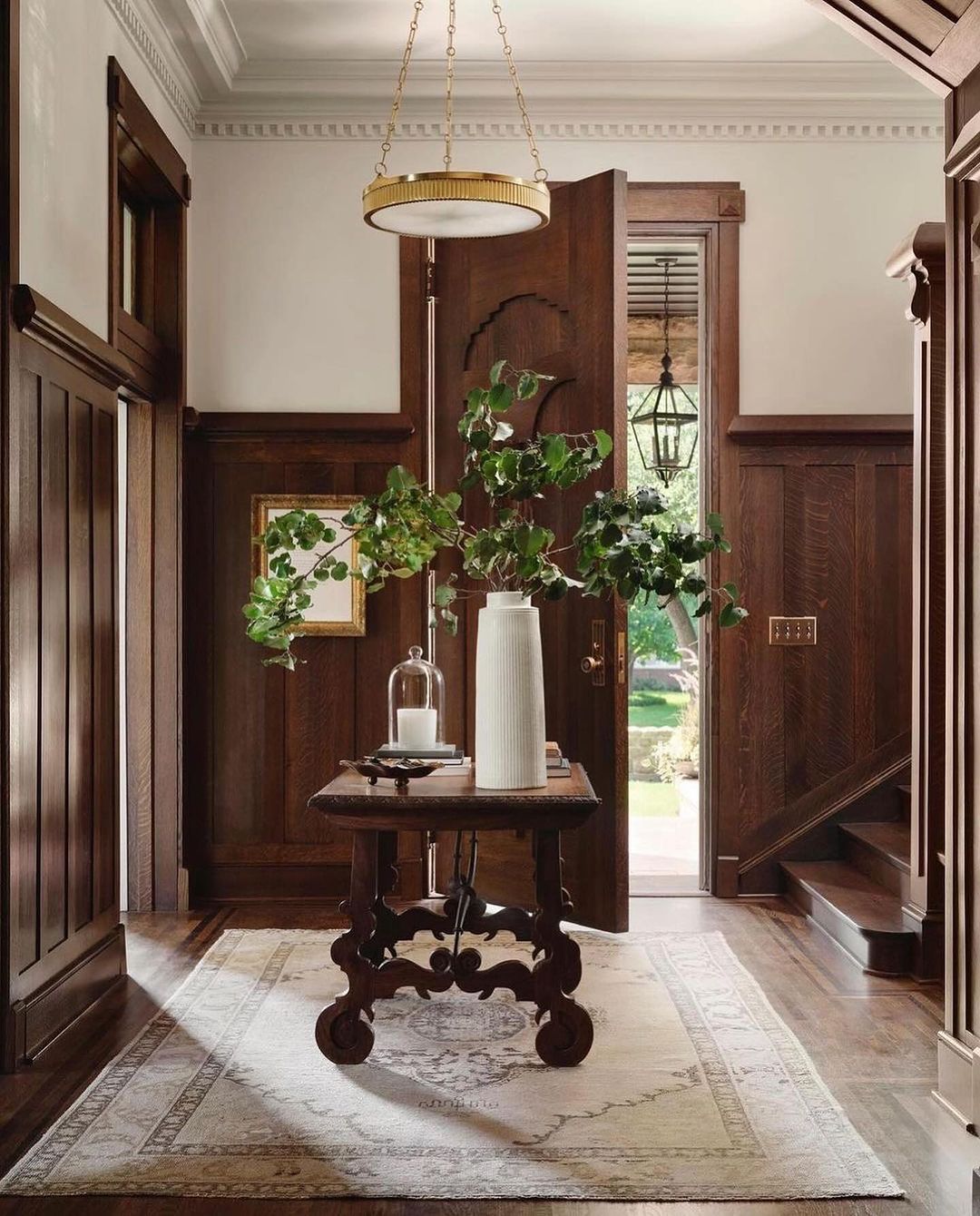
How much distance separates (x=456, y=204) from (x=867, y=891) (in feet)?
9.65

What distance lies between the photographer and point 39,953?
3445 millimetres

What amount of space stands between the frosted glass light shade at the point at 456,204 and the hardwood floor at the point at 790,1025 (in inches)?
92.1

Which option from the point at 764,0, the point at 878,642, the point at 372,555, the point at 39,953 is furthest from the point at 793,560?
the point at 39,953

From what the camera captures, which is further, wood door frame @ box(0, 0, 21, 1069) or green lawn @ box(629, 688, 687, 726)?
green lawn @ box(629, 688, 687, 726)

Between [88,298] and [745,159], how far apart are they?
2.88 meters

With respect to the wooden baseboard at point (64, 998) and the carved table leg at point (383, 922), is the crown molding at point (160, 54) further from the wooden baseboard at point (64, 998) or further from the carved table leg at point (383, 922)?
the wooden baseboard at point (64, 998)

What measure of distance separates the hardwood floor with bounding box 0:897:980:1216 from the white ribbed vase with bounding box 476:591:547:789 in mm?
1021

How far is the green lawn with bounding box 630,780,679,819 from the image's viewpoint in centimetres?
935

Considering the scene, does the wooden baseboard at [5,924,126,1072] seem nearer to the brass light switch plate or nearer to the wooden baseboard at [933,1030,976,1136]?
the wooden baseboard at [933,1030,976,1136]

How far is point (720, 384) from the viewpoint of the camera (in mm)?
5363

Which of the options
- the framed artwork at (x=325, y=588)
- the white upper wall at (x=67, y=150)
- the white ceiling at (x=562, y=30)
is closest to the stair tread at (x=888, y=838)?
the framed artwork at (x=325, y=588)

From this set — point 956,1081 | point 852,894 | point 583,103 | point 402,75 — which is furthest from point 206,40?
point 956,1081

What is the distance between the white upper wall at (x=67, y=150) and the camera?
3.43 metres

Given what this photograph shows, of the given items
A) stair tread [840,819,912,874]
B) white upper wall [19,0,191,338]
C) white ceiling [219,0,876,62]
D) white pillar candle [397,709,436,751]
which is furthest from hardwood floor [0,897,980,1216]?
white ceiling [219,0,876,62]
